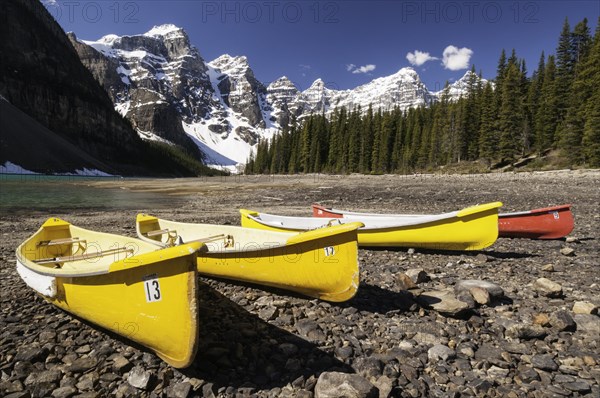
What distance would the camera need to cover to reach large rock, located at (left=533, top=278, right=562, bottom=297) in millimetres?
4984

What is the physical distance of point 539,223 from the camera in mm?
8555

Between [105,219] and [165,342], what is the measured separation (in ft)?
47.4

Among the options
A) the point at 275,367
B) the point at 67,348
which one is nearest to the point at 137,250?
the point at 67,348

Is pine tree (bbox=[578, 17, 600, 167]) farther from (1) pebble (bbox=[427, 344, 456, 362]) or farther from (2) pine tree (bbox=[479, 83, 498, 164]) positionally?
(1) pebble (bbox=[427, 344, 456, 362])

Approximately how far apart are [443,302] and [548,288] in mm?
1935

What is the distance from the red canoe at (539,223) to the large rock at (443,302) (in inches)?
199

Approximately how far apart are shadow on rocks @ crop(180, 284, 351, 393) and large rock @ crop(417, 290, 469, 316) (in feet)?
6.06

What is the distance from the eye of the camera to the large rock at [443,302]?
4457 mm

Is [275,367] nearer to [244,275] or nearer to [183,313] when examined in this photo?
[183,313]

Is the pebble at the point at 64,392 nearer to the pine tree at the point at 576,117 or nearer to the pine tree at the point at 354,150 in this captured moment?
the pine tree at the point at 576,117

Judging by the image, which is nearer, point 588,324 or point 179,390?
point 179,390

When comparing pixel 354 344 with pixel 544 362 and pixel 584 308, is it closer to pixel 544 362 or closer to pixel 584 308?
pixel 544 362

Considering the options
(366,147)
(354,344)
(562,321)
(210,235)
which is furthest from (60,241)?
(366,147)

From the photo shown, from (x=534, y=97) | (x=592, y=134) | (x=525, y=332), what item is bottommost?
(x=525, y=332)
